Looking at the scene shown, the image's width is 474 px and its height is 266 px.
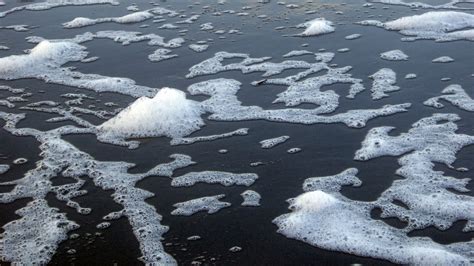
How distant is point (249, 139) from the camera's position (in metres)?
6.78

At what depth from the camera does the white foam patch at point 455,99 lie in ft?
24.0

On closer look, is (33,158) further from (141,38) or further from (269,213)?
(141,38)

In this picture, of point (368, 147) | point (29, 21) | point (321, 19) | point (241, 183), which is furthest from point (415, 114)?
point (29, 21)

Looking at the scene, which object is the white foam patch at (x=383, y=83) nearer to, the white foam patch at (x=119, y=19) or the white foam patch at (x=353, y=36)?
the white foam patch at (x=353, y=36)

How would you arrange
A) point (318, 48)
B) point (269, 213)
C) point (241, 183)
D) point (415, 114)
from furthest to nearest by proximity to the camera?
point (318, 48), point (415, 114), point (241, 183), point (269, 213)

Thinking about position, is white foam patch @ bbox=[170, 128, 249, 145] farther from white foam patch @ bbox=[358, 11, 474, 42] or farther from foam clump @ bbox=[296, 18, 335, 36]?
white foam patch @ bbox=[358, 11, 474, 42]

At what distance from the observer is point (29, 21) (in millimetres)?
11625

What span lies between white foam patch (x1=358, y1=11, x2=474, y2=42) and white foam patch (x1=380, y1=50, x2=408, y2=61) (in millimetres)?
667

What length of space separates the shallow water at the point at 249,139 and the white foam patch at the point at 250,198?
7 centimetres

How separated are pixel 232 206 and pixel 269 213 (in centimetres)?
39

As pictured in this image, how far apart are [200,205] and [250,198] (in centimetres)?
51

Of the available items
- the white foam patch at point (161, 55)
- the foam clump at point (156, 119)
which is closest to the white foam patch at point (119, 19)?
the white foam patch at point (161, 55)

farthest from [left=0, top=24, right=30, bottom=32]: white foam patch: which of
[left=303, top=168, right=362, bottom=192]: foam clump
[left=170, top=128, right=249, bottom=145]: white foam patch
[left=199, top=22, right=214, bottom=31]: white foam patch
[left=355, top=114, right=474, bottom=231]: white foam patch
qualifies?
[left=303, top=168, right=362, bottom=192]: foam clump

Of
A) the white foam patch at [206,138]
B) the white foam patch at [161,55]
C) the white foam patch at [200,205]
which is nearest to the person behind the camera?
the white foam patch at [200,205]
